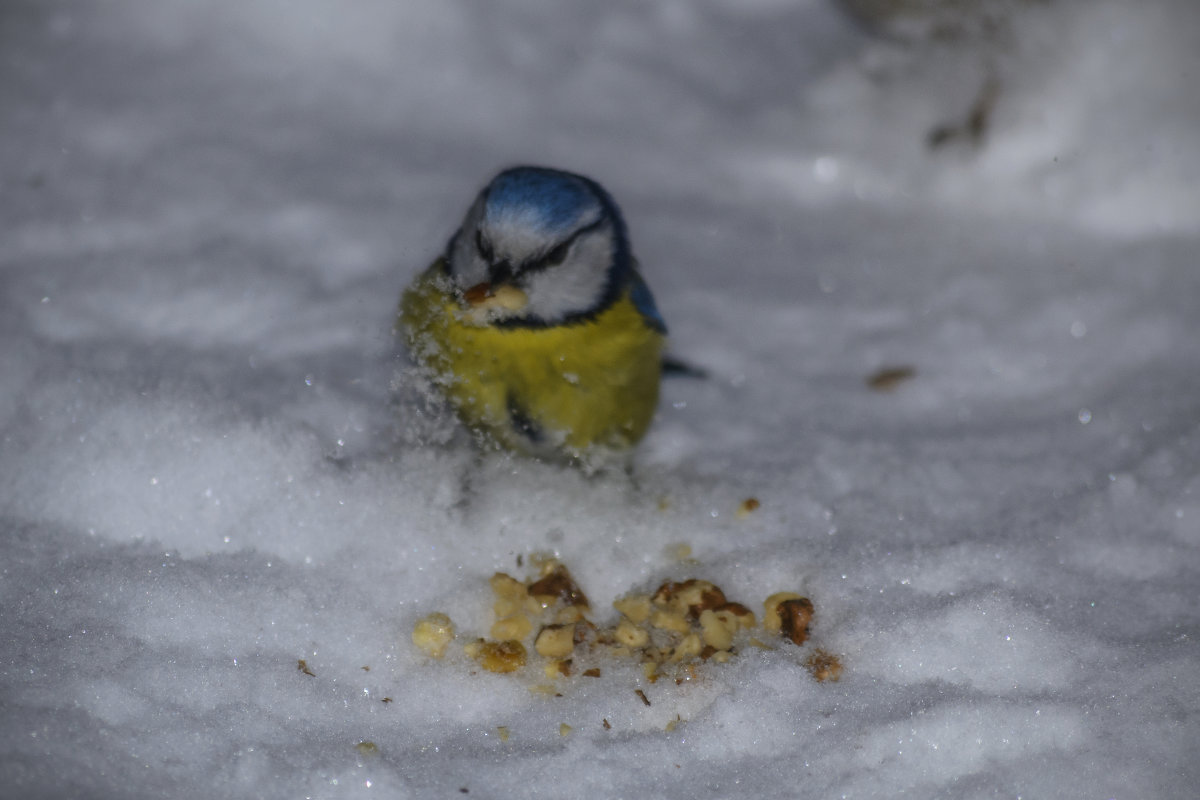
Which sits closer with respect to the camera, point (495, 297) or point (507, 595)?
point (495, 297)

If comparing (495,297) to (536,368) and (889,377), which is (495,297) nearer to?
(536,368)

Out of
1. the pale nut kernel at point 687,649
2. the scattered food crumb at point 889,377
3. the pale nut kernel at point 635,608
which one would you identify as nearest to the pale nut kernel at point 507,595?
the pale nut kernel at point 635,608

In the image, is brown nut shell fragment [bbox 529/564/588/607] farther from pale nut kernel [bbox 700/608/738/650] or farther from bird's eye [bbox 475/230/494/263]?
bird's eye [bbox 475/230/494/263]

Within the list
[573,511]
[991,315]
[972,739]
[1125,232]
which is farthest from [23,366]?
[1125,232]

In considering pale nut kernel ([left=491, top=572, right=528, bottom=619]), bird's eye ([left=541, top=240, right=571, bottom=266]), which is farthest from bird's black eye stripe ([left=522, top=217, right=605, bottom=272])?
pale nut kernel ([left=491, top=572, right=528, bottom=619])

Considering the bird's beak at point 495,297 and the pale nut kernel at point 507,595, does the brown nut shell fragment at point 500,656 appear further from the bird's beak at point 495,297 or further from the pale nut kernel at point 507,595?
the bird's beak at point 495,297

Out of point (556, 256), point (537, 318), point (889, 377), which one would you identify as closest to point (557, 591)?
point (537, 318)

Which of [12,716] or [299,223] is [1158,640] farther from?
[299,223]
